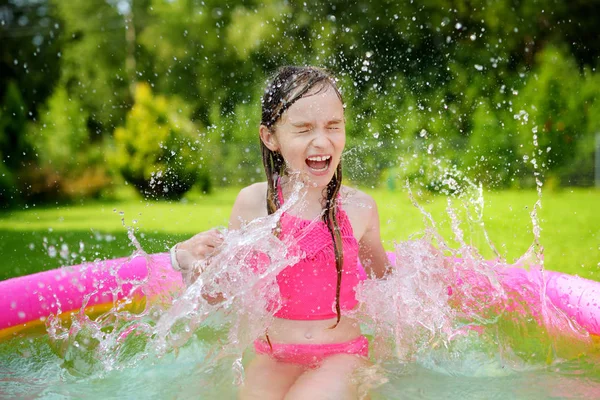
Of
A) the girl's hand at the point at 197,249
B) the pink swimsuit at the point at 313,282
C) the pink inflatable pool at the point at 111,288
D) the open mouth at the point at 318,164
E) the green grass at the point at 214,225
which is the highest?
the open mouth at the point at 318,164

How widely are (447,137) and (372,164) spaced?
1454 mm

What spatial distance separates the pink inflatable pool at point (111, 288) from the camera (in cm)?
301

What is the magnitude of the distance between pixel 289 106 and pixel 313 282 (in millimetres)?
659

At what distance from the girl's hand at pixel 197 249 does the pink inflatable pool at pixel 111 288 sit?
0.50 metres

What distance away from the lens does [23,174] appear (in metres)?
11.9

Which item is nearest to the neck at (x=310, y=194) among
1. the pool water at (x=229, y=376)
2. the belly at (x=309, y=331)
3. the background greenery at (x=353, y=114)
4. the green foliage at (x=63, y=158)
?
the belly at (x=309, y=331)

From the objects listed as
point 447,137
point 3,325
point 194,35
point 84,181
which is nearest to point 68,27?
point 194,35

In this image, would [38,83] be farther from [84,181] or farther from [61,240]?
[61,240]

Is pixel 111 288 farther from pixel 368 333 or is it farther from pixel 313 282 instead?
pixel 313 282

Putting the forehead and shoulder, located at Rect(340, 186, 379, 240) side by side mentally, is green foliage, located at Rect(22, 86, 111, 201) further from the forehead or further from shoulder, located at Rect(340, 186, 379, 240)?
the forehead

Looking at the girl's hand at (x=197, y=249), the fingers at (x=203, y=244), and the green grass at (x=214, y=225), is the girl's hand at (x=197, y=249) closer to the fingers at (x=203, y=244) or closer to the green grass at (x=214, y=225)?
the fingers at (x=203, y=244)

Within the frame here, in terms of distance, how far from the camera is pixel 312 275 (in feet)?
8.11

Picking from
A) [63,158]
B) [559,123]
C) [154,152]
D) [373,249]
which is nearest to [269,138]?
[373,249]

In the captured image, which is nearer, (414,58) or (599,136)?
(599,136)
